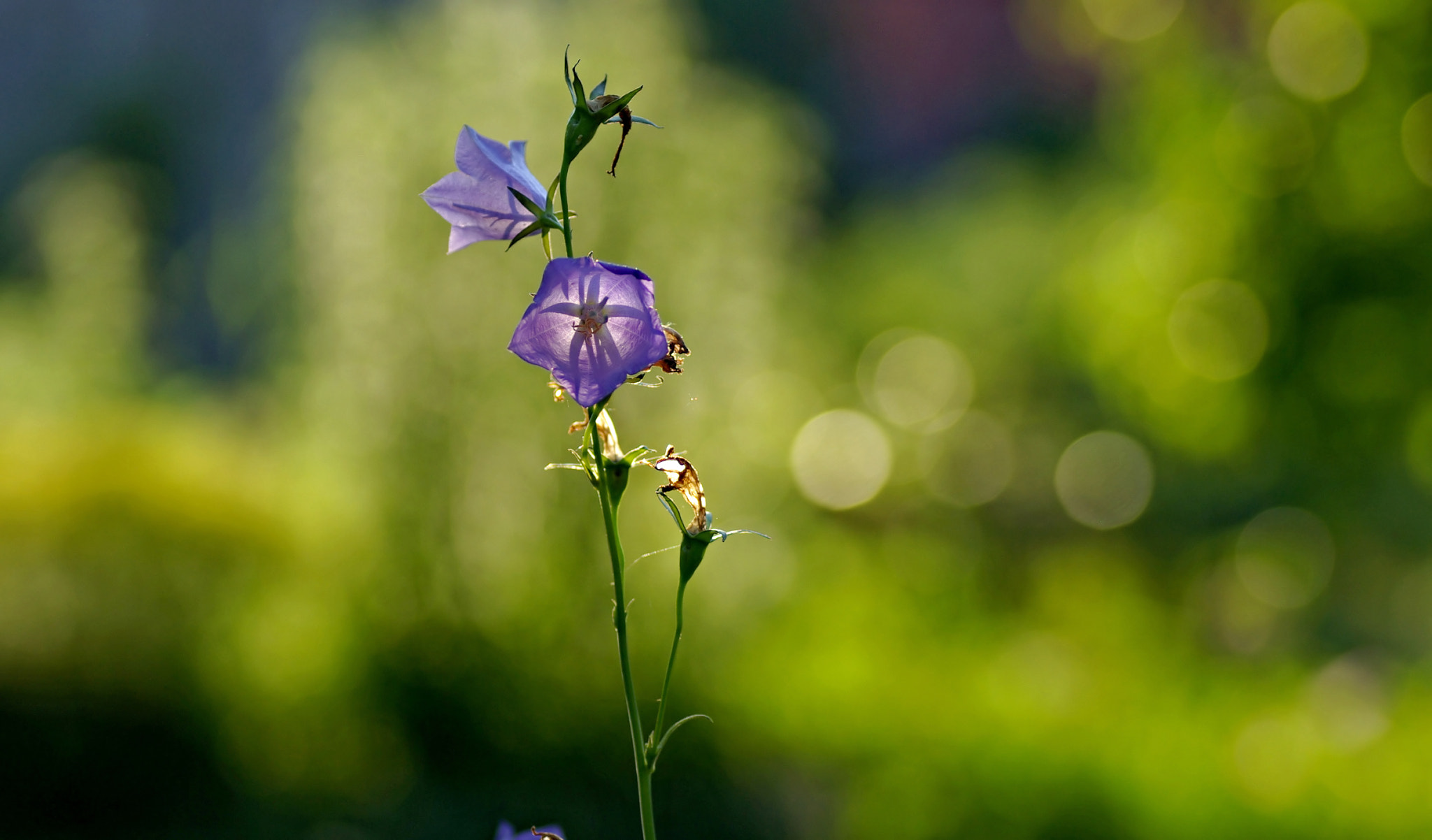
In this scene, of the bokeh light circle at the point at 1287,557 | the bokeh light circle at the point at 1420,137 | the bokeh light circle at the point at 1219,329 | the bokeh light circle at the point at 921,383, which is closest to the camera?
the bokeh light circle at the point at 1420,137

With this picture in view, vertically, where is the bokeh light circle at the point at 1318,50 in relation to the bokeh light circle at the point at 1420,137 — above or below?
above

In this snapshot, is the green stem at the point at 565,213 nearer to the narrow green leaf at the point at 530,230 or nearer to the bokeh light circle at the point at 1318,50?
the narrow green leaf at the point at 530,230

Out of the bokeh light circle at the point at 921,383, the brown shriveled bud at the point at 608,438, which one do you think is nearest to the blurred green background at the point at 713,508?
the bokeh light circle at the point at 921,383

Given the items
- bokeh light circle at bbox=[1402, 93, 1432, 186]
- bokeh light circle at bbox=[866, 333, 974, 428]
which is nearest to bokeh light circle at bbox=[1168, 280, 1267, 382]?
bokeh light circle at bbox=[1402, 93, 1432, 186]

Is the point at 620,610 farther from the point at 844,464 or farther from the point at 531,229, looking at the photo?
the point at 844,464

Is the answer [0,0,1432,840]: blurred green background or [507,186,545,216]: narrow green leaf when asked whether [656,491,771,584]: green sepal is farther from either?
[0,0,1432,840]: blurred green background

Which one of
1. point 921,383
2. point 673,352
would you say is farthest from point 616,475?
point 921,383
